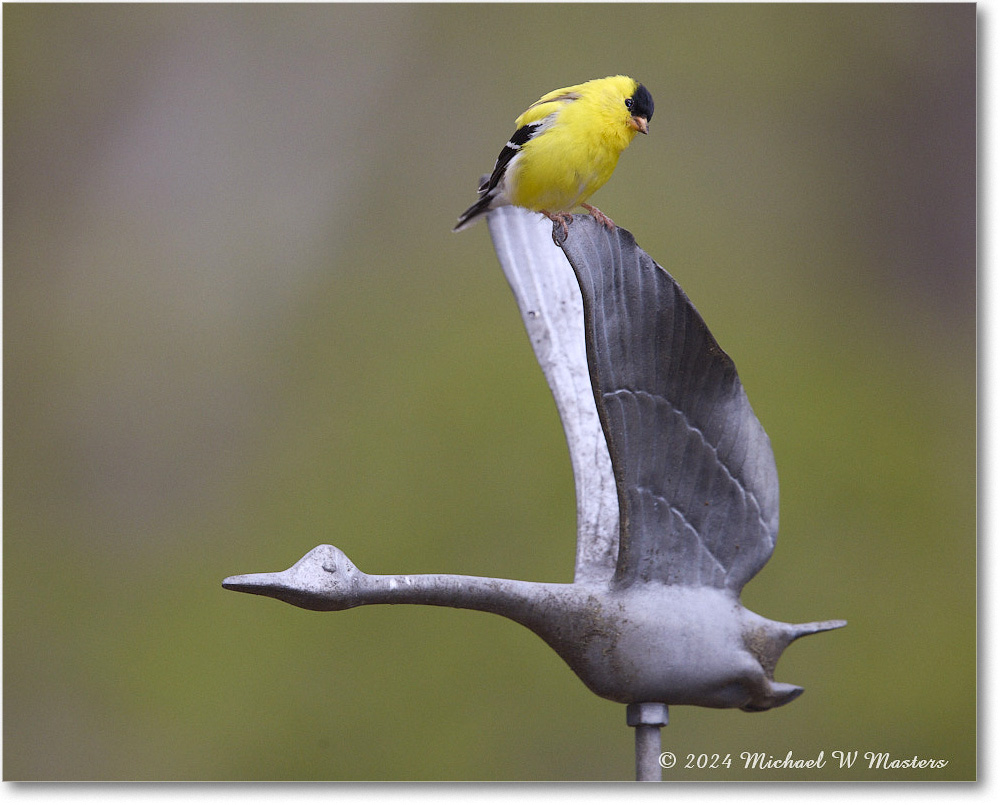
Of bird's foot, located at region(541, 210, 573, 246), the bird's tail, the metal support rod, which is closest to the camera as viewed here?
bird's foot, located at region(541, 210, 573, 246)

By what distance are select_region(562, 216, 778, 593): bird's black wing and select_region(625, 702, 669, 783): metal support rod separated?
0.39ft

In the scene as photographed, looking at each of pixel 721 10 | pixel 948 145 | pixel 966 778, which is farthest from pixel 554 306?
pixel 721 10

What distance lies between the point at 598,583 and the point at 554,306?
1.12ft

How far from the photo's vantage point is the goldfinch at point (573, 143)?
3.21 ft

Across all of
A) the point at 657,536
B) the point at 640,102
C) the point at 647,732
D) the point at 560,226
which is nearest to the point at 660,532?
the point at 657,536

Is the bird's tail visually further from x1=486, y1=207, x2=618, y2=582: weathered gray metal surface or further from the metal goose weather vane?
the metal goose weather vane

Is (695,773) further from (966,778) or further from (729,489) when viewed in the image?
(729,489)

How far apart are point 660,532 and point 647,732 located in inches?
7.5

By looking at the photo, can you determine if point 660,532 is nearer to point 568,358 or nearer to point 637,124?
point 568,358

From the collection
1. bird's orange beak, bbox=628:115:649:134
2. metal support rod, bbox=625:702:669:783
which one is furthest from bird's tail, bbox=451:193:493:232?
metal support rod, bbox=625:702:669:783

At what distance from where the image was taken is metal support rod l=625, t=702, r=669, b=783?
38.9 inches

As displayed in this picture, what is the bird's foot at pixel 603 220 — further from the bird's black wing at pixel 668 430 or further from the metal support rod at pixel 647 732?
the metal support rod at pixel 647 732

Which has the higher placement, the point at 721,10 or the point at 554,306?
the point at 721,10

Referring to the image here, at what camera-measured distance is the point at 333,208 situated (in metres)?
2.14
